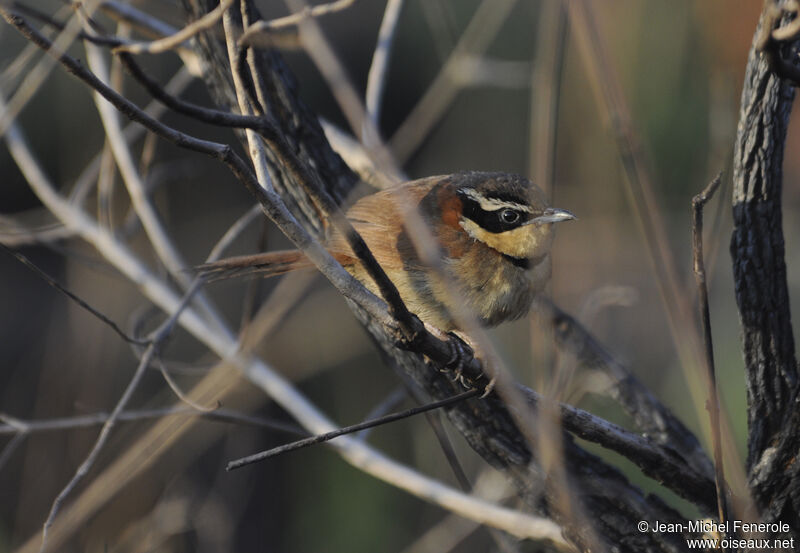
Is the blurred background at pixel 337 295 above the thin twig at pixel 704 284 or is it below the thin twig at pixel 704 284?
below

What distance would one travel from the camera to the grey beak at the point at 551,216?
111 inches

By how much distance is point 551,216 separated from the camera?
9.46ft

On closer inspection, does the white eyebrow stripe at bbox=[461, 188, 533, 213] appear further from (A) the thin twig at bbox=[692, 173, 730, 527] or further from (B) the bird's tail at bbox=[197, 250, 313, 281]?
(A) the thin twig at bbox=[692, 173, 730, 527]

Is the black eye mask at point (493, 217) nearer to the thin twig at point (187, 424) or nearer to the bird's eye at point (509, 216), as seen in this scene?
the bird's eye at point (509, 216)

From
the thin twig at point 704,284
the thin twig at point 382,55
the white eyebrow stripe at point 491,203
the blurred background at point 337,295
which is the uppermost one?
the thin twig at point 382,55

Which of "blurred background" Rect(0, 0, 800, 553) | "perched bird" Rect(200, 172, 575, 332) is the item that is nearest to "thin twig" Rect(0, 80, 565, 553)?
"blurred background" Rect(0, 0, 800, 553)

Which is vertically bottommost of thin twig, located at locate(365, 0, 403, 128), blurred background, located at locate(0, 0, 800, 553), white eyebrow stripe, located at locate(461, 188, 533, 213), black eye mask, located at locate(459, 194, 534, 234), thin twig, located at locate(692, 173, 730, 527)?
blurred background, located at locate(0, 0, 800, 553)

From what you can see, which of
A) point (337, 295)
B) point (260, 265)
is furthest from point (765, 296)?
point (337, 295)

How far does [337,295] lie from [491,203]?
2119 mm

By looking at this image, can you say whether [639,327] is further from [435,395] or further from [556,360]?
[435,395]

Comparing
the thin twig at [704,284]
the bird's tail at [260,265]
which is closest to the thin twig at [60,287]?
the bird's tail at [260,265]

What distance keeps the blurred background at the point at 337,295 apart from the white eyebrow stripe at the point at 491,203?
30cm

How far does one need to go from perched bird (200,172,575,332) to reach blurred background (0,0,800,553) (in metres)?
0.28

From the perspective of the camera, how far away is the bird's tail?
9.61ft
